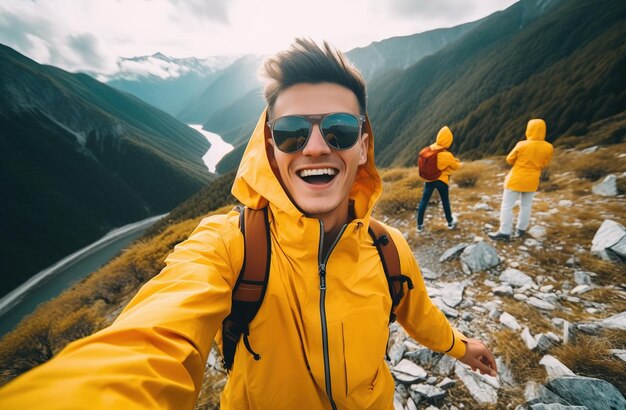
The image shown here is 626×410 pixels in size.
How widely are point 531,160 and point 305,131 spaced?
5.72 m

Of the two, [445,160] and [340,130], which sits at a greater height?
[340,130]

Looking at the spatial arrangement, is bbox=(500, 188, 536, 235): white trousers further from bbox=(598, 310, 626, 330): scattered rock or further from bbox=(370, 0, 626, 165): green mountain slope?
bbox=(370, 0, 626, 165): green mountain slope

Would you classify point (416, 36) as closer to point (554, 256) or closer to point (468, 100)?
point (468, 100)

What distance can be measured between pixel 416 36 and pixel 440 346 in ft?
833

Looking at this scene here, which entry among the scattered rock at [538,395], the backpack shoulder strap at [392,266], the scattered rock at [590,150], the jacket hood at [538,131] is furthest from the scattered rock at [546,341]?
the scattered rock at [590,150]

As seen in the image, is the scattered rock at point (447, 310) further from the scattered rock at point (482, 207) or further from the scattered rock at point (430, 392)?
the scattered rock at point (482, 207)

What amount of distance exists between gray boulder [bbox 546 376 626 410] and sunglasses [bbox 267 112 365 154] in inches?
112

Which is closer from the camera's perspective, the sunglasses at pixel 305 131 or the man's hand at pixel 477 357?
the sunglasses at pixel 305 131

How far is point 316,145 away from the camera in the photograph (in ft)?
5.62

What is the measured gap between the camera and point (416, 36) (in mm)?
199875

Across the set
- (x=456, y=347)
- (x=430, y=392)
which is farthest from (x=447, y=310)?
(x=456, y=347)

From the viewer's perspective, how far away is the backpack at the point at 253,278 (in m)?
1.42

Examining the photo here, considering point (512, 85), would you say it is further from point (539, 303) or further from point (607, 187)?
point (539, 303)

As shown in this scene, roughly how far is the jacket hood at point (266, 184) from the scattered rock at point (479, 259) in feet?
11.3
